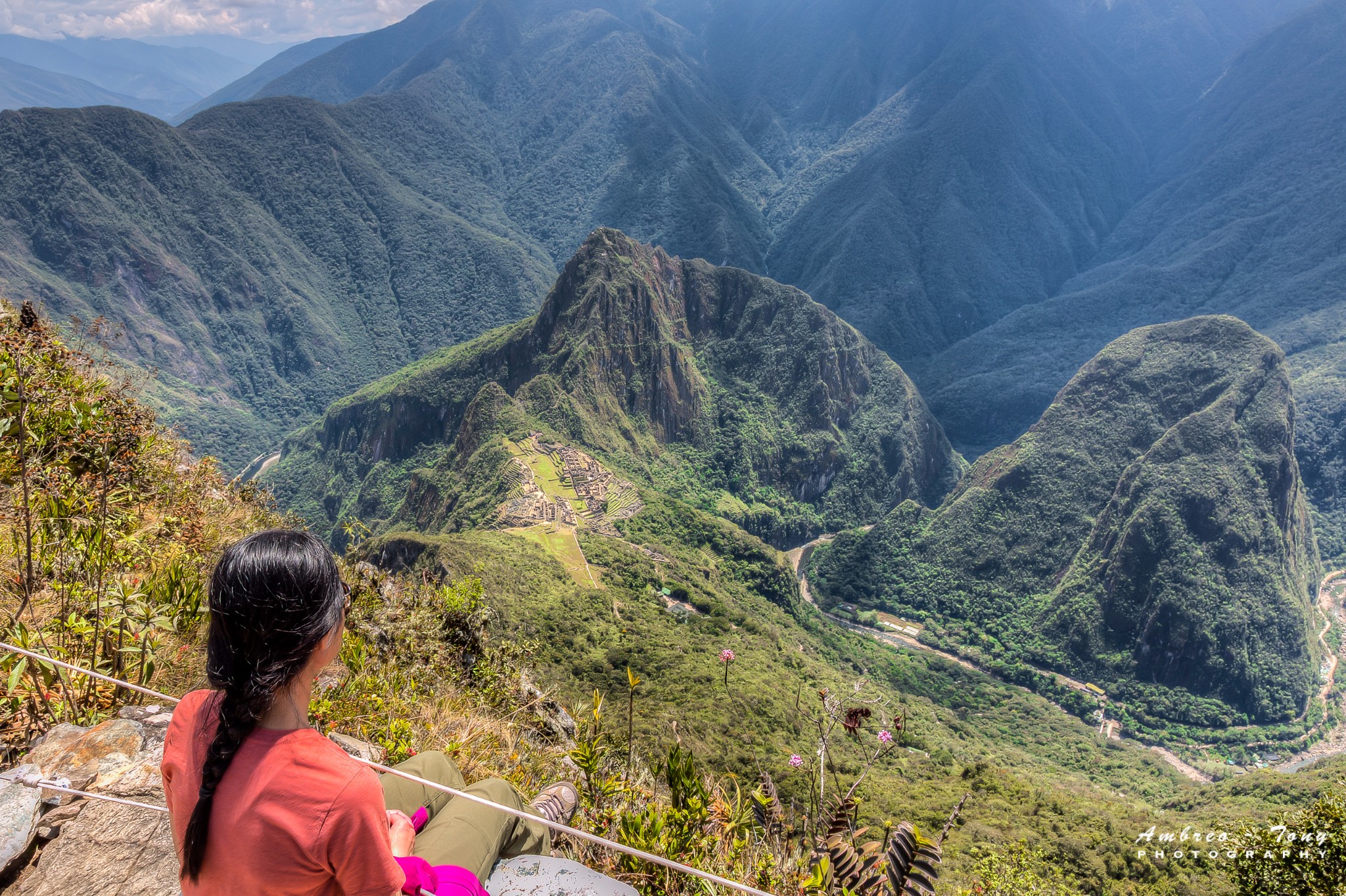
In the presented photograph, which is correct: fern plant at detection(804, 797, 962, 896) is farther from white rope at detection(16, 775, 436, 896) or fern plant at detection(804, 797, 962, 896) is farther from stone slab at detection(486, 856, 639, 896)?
white rope at detection(16, 775, 436, 896)

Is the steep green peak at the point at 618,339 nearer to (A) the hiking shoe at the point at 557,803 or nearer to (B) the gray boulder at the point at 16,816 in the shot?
(A) the hiking shoe at the point at 557,803

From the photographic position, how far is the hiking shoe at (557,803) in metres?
4.55

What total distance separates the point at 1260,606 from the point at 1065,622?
17.0 meters

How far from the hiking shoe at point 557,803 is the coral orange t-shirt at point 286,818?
2487mm

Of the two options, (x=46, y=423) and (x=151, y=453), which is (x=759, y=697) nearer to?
(x=151, y=453)

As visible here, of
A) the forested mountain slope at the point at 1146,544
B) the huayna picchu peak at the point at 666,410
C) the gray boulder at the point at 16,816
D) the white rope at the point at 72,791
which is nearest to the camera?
the white rope at the point at 72,791

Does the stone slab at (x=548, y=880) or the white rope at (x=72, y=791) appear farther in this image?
the stone slab at (x=548, y=880)

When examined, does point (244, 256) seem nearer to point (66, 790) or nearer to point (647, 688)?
point (647, 688)

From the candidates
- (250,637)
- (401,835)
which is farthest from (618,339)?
(250,637)

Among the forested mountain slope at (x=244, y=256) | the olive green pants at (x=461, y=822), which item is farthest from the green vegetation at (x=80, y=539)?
the forested mountain slope at (x=244, y=256)

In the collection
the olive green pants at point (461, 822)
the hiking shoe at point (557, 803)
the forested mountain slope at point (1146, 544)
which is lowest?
the forested mountain slope at point (1146, 544)

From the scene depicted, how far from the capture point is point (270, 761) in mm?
2070

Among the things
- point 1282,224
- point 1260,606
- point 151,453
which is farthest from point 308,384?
point 1282,224

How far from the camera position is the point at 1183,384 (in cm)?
7519
